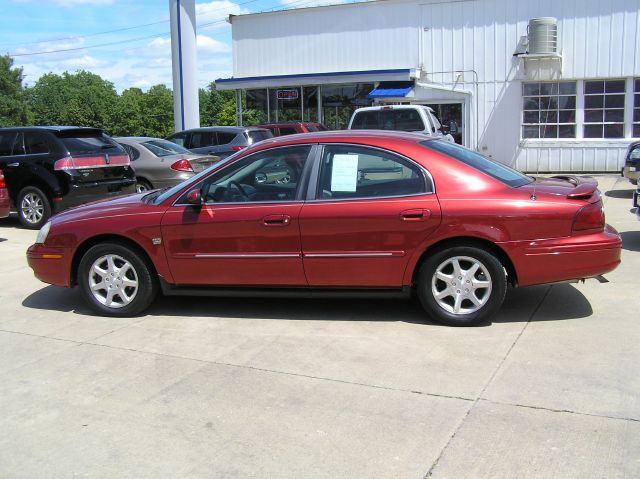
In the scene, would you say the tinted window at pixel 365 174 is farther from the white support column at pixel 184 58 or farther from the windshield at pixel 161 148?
the white support column at pixel 184 58

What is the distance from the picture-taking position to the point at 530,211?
495 centimetres

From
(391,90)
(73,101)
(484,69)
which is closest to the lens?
(484,69)

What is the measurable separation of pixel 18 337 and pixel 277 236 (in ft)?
7.76

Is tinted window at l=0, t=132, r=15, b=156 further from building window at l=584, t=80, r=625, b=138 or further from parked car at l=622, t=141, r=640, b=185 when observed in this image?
building window at l=584, t=80, r=625, b=138

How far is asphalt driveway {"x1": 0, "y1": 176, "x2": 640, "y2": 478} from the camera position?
3316 mm

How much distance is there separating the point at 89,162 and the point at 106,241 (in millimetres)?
5191

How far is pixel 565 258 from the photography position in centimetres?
495

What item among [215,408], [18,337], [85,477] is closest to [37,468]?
[85,477]

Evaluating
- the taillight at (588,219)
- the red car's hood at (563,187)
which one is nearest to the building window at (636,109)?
the red car's hood at (563,187)

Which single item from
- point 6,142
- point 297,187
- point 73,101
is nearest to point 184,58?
point 6,142

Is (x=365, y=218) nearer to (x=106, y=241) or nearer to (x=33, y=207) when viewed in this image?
(x=106, y=241)

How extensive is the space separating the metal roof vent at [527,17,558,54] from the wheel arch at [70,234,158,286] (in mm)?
15156

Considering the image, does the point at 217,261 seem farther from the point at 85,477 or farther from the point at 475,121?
the point at 475,121

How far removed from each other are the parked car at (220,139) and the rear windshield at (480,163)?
9.26 metres
